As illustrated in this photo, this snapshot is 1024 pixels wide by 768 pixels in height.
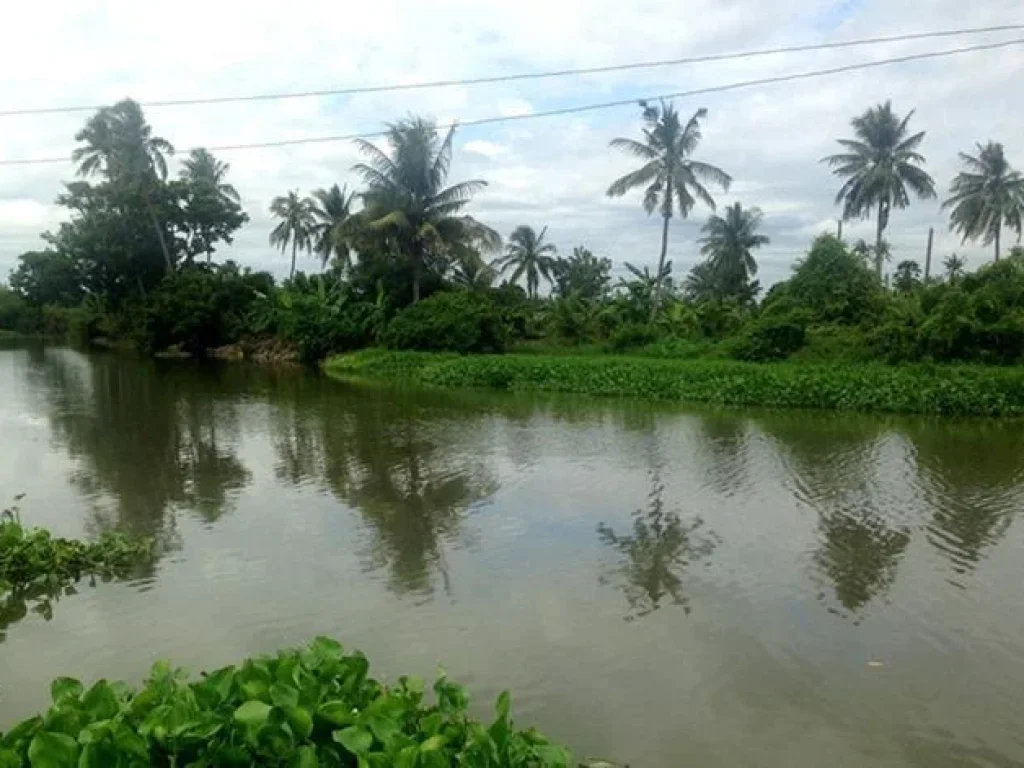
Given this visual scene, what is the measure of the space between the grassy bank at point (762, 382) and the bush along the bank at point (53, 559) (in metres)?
15.7

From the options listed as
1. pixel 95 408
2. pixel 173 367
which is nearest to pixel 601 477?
pixel 95 408

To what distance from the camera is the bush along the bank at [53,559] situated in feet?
24.7

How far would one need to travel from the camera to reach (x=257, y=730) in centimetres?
329

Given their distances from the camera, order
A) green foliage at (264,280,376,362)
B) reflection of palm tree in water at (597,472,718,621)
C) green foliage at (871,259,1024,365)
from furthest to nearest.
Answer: green foliage at (264,280,376,362)
green foliage at (871,259,1024,365)
reflection of palm tree in water at (597,472,718,621)

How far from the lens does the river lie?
5.29 meters

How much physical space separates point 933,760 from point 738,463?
8738mm

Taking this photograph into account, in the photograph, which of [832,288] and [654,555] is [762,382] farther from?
[654,555]

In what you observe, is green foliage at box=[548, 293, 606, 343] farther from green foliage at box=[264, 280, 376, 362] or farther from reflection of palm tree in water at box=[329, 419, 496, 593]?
reflection of palm tree in water at box=[329, 419, 496, 593]

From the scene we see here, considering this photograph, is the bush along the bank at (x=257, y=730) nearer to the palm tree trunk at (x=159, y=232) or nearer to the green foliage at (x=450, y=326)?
the green foliage at (x=450, y=326)

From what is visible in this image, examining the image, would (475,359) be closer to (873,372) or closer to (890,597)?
(873,372)

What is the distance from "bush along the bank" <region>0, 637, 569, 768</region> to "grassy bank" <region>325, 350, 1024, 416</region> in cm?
1803

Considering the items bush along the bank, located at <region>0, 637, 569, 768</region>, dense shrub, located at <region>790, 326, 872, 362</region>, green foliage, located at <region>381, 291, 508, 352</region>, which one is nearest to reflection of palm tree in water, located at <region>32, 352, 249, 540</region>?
bush along the bank, located at <region>0, 637, 569, 768</region>

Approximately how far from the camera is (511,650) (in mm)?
6125

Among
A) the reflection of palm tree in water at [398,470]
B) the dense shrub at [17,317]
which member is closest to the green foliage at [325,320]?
the reflection of palm tree in water at [398,470]
